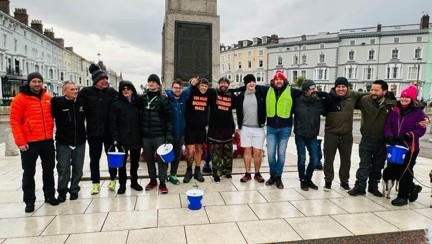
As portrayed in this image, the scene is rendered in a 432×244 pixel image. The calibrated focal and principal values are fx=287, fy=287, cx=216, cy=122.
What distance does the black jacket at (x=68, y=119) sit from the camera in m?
4.53

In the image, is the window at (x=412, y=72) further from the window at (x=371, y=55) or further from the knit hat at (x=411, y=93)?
the knit hat at (x=411, y=93)

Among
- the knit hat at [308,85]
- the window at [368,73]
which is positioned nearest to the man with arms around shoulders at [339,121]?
the knit hat at [308,85]

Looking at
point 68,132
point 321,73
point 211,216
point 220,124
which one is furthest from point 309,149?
point 321,73

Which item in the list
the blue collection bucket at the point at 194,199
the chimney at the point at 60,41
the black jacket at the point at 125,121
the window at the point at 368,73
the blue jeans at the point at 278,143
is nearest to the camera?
the blue collection bucket at the point at 194,199

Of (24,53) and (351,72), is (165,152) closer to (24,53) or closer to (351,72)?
(24,53)

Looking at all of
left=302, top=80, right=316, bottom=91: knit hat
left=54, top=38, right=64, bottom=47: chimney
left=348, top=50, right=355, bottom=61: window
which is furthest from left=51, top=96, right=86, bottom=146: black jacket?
left=54, top=38, right=64, bottom=47: chimney

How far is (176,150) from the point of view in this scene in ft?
18.6

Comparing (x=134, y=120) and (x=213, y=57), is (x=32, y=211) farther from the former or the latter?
(x=213, y=57)

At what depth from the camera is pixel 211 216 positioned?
14.0 feet

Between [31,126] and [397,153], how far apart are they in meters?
5.70

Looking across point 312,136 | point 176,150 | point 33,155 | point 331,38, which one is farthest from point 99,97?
point 331,38

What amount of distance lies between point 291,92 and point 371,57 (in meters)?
54.3

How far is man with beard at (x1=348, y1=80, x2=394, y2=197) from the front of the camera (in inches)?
200

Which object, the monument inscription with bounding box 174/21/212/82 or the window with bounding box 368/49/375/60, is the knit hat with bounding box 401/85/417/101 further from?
the window with bounding box 368/49/375/60
